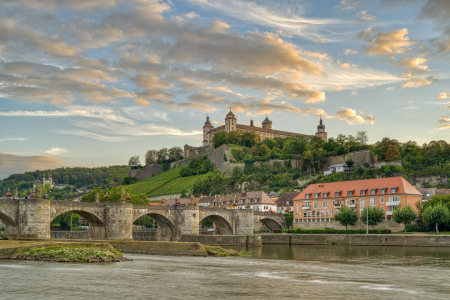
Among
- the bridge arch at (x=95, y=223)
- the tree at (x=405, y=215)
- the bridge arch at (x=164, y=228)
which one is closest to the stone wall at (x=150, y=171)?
the bridge arch at (x=164, y=228)

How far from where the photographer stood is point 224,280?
1096 inches

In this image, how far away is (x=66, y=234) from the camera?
76.3 m

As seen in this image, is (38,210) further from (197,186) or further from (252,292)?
(197,186)

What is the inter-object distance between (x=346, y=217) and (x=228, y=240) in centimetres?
2189

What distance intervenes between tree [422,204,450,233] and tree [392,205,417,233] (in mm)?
1970

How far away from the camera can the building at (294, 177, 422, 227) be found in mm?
74625

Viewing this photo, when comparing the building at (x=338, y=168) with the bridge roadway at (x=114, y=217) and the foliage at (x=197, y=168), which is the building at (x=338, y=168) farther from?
the bridge roadway at (x=114, y=217)

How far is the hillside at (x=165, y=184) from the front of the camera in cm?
15538

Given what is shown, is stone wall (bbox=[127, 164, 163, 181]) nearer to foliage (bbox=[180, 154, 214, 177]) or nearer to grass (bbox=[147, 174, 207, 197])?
foliage (bbox=[180, 154, 214, 177])

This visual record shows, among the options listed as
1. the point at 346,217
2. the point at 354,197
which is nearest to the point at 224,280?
the point at 346,217

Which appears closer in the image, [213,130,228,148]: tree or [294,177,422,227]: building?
[294,177,422,227]: building

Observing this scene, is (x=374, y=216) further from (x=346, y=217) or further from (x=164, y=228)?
(x=164, y=228)

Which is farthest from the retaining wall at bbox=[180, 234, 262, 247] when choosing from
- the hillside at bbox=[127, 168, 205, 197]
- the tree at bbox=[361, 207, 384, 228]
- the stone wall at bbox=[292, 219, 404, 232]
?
the hillside at bbox=[127, 168, 205, 197]

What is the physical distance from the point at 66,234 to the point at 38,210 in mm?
26998
